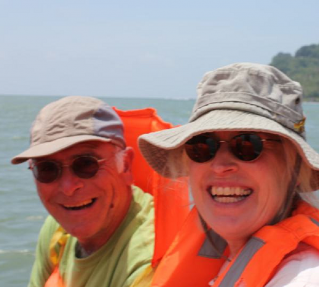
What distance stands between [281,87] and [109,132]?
1007 mm

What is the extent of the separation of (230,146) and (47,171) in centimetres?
104

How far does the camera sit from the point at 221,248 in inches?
85.4

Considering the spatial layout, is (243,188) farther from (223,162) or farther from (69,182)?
(69,182)

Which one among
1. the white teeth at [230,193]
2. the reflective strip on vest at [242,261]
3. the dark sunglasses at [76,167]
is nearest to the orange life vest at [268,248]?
the reflective strip on vest at [242,261]

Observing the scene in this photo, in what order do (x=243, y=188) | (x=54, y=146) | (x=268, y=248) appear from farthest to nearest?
(x=54, y=146), (x=243, y=188), (x=268, y=248)

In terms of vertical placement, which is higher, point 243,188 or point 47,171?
point 243,188

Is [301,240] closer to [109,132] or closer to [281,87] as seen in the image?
[281,87]

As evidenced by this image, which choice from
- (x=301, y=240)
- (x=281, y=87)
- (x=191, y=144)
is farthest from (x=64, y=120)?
(x=301, y=240)

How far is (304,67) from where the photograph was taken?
88125 millimetres

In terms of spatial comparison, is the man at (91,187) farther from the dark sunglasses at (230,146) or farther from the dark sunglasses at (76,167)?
the dark sunglasses at (230,146)

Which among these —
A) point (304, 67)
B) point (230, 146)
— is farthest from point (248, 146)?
point (304, 67)

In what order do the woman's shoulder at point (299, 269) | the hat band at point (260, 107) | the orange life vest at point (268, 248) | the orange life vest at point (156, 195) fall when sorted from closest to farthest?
the woman's shoulder at point (299, 269)
the orange life vest at point (268, 248)
the hat band at point (260, 107)
the orange life vest at point (156, 195)

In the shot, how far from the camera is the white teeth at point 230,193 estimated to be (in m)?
1.83

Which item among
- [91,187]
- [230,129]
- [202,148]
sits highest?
[230,129]
